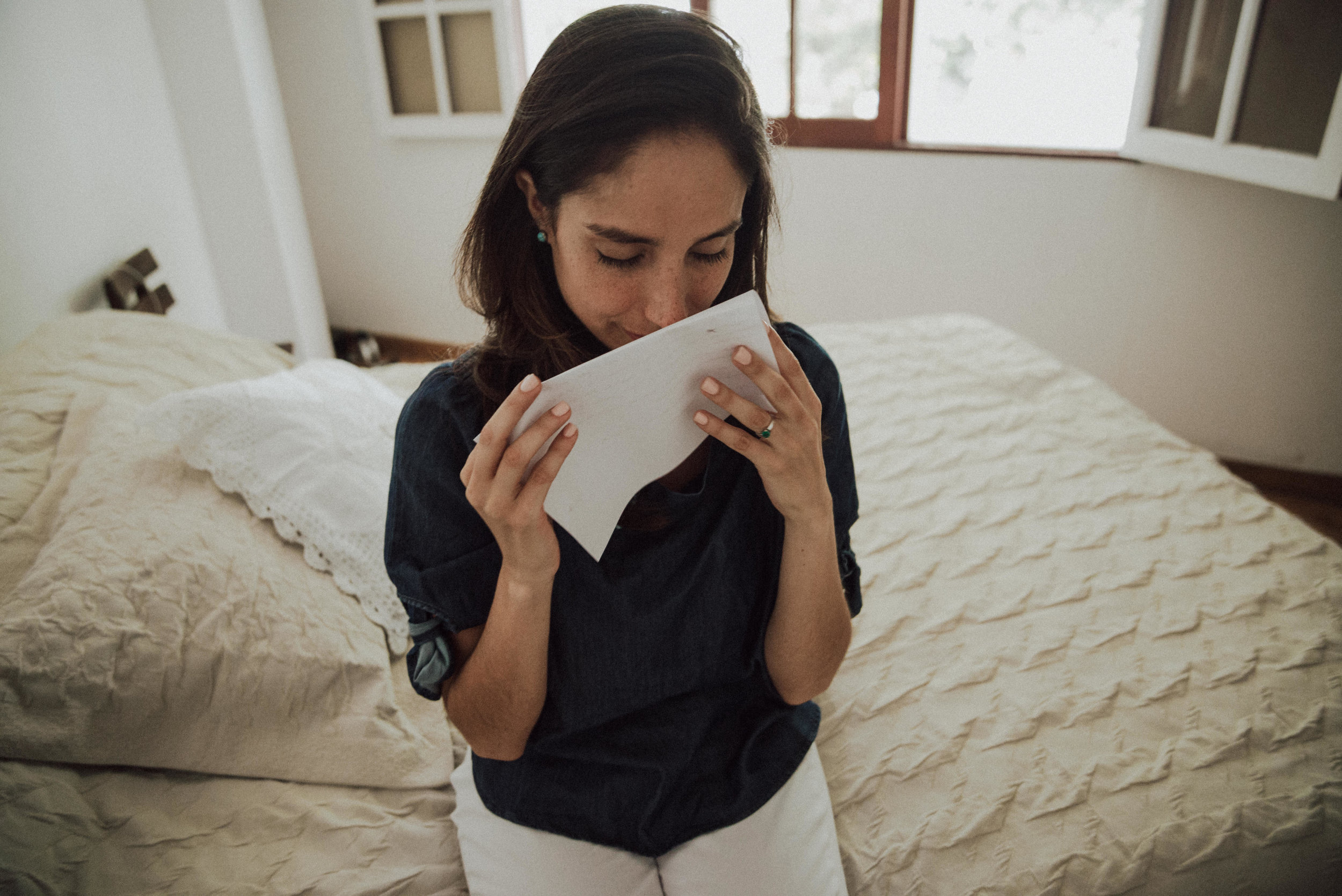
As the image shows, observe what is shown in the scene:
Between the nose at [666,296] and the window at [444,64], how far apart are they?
2.67m

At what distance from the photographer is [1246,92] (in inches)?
75.2

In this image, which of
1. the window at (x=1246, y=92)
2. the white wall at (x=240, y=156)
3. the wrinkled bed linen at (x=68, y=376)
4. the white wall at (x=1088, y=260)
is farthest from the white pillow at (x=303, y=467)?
the window at (x=1246, y=92)

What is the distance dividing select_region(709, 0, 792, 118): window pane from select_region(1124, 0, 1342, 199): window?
1.15 metres

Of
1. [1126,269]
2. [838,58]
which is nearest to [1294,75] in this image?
[1126,269]

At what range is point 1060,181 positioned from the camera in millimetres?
2492

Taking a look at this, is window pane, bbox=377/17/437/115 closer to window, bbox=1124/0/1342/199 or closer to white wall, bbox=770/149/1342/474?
white wall, bbox=770/149/1342/474

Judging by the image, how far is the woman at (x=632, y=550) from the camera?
0.69 meters

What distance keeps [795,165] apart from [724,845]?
2.57 metres

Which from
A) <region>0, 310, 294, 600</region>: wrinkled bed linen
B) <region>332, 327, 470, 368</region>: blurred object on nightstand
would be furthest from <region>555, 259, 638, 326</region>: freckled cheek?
<region>332, 327, 470, 368</region>: blurred object on nightstand

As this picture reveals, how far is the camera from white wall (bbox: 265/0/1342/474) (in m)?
2.29

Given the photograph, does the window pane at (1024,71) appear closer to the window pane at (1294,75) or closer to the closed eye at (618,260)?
the window pane at (1294,75)

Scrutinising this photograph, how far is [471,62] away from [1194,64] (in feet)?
8.10

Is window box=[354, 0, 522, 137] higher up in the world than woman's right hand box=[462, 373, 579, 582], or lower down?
higher up

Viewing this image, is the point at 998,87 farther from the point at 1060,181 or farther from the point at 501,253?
the point at 501,253
